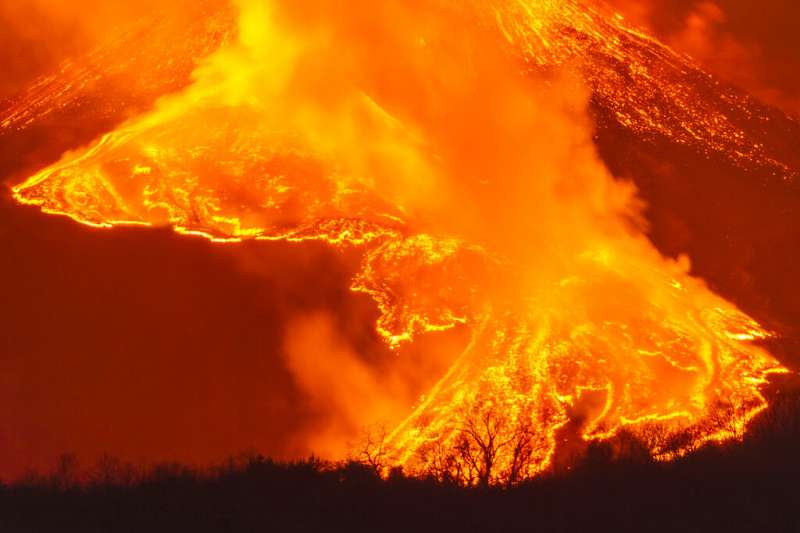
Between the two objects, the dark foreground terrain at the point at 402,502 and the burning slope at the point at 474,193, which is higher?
the burning slope at the point at 474,193

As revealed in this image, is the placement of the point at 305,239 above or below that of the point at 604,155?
below

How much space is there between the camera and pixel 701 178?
30.5 meters

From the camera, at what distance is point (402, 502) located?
9242 mm

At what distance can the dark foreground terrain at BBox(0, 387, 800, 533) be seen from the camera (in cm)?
890

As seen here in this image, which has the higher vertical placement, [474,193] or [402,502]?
[474,193]

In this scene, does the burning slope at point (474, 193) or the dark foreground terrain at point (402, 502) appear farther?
the burning slope at point (474, 193)

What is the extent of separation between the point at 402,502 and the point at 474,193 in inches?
768

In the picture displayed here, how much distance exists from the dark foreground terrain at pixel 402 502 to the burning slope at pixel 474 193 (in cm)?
192

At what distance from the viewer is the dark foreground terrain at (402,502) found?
350 inches

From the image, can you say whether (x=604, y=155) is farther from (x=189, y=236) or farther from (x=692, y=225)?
(x=189, y=236)

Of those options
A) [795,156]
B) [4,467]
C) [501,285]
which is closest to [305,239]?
[501,285]

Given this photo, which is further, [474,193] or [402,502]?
[474,193]

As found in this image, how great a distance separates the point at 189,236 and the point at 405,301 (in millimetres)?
5217

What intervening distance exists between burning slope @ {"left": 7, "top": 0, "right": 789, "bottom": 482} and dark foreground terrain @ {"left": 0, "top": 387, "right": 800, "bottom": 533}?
6.31 ft
